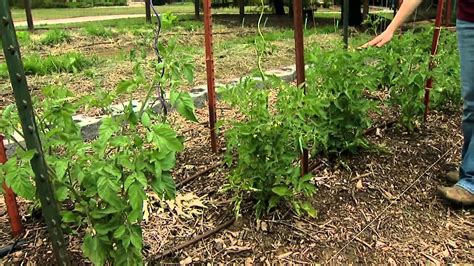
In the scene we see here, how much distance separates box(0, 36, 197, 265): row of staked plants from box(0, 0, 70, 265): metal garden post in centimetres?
4

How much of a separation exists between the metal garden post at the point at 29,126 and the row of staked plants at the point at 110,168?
4 centimetres

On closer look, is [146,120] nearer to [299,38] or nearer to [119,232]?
[119,232]

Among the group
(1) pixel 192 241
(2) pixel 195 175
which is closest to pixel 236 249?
(1) pixel 192 241

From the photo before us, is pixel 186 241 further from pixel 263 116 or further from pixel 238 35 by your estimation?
pixel 238 35

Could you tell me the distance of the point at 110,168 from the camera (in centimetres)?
153

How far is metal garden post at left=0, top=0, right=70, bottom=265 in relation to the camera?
54.2 inches

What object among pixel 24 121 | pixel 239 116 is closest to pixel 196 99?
pixel 239 116

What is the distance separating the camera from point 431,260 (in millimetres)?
2170

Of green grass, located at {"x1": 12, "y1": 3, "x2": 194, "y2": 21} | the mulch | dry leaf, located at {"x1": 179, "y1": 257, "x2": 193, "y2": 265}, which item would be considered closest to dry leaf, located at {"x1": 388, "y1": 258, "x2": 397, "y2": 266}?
the mulch

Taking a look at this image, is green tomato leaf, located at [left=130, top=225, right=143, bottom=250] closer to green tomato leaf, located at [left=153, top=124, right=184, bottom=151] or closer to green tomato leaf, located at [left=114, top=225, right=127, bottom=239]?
green tomato leaf, located at [left=114, top=225, right=127, bottom=239]

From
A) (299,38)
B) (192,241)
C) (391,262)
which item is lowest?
(391,262)

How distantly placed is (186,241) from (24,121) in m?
0.95

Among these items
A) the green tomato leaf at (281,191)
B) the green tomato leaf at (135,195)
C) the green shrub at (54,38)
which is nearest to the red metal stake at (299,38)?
the green tomato leaf at (281,191)

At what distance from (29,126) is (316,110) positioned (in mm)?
1161
